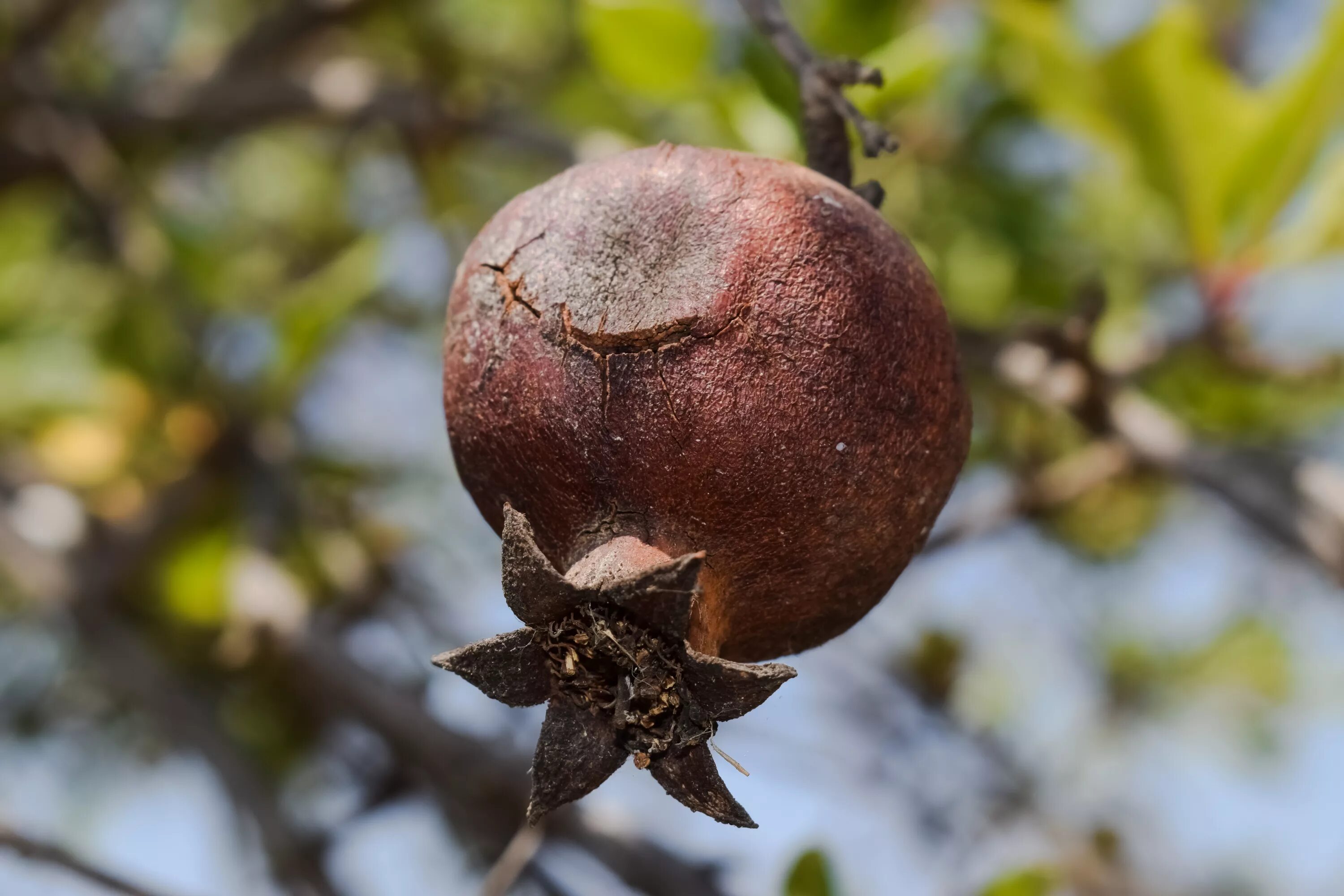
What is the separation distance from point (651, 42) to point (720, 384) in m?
0.97

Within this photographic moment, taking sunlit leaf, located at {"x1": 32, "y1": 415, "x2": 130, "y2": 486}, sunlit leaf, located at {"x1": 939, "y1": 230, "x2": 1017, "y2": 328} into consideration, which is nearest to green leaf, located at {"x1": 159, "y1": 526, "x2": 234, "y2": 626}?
A: sunlit leaf, located at {"x1": 32, "y1": 415, "x2": 130, "y2": 486}

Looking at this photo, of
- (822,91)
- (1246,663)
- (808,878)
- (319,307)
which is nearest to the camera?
(822,91)

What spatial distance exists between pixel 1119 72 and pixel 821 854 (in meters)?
1.18

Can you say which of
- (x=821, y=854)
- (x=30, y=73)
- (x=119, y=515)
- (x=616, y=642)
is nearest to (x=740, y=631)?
(x=616, y=642)

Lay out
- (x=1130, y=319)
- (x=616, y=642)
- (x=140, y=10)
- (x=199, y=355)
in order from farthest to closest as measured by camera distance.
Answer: (x=140, y=10) → (x=199, y=355) → (x=1130, y=319) → (x=616, y=642)

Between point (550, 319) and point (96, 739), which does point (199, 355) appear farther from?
point (550, 319)

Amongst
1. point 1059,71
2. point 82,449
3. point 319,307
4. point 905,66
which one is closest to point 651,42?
point 905,66

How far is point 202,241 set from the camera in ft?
9.25

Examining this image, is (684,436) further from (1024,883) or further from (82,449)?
(82,449)

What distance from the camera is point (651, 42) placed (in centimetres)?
162

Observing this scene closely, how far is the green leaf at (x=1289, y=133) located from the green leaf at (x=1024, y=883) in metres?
0.97

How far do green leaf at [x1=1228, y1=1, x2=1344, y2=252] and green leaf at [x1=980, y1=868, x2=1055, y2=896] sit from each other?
3.18ft

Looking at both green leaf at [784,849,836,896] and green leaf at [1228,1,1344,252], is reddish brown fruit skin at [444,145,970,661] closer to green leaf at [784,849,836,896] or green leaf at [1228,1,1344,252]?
green leaf at [784,849,836,896]

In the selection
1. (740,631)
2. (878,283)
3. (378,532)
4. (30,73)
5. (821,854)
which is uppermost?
(878,283)
